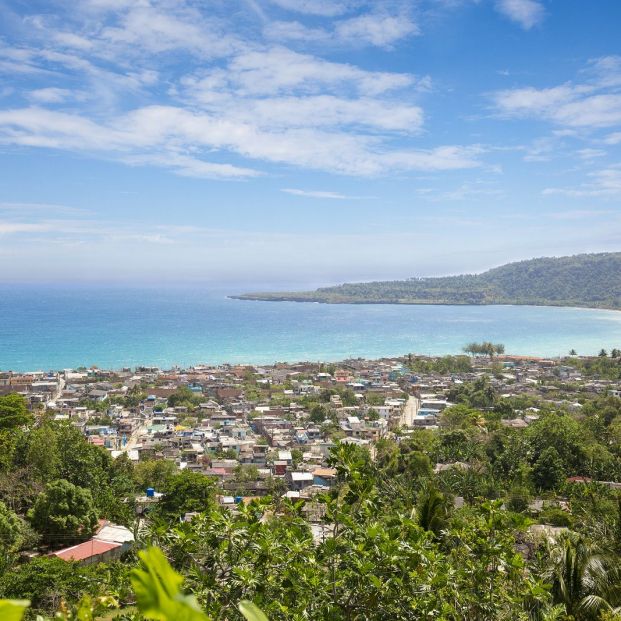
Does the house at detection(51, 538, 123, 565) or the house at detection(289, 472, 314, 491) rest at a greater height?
the house at detection(51, 538, 123, 565)

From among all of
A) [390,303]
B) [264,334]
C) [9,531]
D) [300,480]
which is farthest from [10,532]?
[390,303]

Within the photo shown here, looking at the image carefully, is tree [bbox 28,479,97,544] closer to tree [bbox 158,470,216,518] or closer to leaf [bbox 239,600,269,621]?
tree [bbox 158,470,216,518]

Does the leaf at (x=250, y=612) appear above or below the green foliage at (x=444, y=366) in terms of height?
above

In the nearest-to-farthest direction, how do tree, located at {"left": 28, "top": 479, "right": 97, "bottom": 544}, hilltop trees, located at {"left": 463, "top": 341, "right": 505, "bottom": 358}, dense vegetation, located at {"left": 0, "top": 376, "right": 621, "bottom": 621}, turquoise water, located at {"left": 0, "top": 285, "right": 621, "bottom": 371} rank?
1. dense vegetation, located at {"left": 0, "top": 376, "right": 621, "bottom": 621}
2. tree, located at {"left": 28, "top": 479, "right": 97, "bottom": 544}
3. turquoise water, located at {"left": 0, "top": 285, "right": 621, "bottom": 371}
4. hilltop trees, located at {"left": 463, "top": 341, "right": 505, "bottom": 358}

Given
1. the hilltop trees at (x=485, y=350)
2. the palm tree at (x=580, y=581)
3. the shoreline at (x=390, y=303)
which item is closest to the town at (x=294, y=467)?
the palm tree at (x=580, y=581)

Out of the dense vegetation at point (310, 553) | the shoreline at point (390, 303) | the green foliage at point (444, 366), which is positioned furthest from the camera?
the shoreline at point (390, 303)

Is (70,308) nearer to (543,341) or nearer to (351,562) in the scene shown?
(543,341)

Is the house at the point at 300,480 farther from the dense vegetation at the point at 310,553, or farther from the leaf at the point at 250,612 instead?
the leaf at the point at 250,612

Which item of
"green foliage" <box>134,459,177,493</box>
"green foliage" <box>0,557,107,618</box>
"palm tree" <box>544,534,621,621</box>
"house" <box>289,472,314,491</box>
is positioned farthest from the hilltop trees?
"palm tree" <box>544,534,621,621</box>
